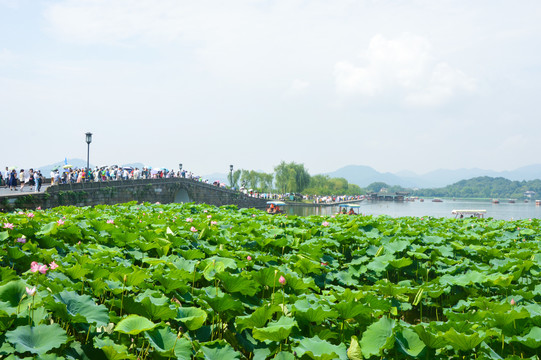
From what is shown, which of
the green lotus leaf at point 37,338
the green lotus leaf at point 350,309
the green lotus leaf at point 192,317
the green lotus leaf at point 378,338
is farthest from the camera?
the green lotus leaf at point 350,309

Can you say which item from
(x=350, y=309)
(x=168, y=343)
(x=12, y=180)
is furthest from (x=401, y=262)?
(x=12, y=180)

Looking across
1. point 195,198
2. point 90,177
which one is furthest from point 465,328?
point 195,198

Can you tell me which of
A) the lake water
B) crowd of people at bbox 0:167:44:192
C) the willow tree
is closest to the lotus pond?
crowd of people at bbox 0:167:44:192

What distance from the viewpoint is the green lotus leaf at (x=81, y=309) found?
2.19m

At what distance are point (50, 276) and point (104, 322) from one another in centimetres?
103

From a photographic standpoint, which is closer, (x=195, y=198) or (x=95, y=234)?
(x=95, y=234)

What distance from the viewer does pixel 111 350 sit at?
2.09 meters

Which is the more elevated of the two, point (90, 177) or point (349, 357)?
point (90, 177)

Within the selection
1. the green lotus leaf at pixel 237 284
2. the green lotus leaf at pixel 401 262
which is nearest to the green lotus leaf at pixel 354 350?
the green lotus leaf at pixel 237 284

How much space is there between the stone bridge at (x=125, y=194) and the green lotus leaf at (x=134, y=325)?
725 inches

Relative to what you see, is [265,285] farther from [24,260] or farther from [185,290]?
[24,260]

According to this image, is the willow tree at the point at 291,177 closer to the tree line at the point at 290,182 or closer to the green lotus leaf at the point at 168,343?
the tree line at the point at 290,182

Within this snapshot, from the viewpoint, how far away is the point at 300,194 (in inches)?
2943

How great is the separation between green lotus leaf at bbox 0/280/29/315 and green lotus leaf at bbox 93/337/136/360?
512mm
